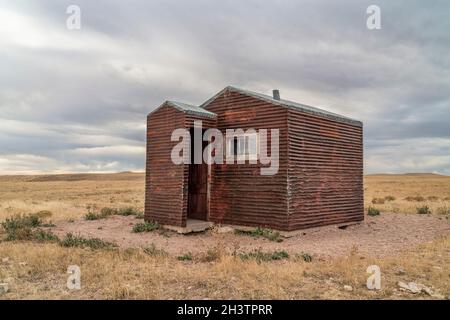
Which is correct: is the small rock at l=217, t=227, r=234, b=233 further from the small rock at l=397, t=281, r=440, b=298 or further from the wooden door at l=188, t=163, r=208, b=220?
the small rock at l=397, t=281, r=440, b=298

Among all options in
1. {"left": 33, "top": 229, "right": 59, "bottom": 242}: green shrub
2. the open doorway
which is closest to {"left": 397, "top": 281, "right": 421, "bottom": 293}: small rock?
the open doorway

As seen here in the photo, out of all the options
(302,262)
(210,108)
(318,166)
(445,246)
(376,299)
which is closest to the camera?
(376,299)

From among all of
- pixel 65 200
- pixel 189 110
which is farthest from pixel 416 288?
pixel 65 200

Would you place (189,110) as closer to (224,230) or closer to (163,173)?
(163,173)

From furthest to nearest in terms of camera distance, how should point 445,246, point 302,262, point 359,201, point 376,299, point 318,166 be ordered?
point 359,201, point 318,166, point 445,246, point 302,262, point 376,299

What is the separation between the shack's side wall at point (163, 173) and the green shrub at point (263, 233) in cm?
232

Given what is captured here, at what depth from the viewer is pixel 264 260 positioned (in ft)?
32.0

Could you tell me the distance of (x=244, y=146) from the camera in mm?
14914

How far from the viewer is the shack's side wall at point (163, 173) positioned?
1427 cm

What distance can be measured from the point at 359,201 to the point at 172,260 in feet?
35.2

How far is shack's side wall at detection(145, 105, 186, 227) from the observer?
14266 millimetres
